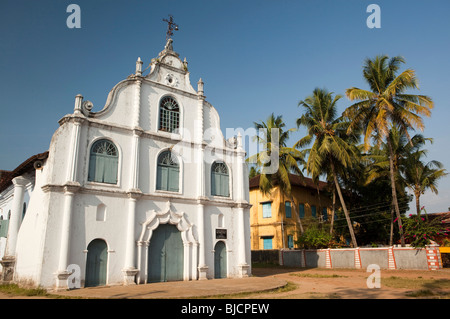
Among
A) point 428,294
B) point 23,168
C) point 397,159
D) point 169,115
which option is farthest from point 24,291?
point 397,159

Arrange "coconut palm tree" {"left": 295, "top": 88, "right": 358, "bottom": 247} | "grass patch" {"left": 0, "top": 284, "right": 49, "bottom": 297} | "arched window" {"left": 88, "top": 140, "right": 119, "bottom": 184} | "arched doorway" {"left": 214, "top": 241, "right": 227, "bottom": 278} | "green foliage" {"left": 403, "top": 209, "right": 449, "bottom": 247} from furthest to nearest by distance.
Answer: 1. "coconut palm tree" {"left": 295, "top": 88, "right": 358, "bottom": 247}
2. "green foliage" {"left": 403, "top": 209, "right": 449, "bottom": 247}
3. "arched doorway" {"left": 214, "top": 241, "right": 227, "bottom": 278}
4. "arched window" {"left": 88, "top": 140, "right": 119, "bottom": 184}
5. "grass patch" {"left": 0, "top": 284, "right": 49, "bottom": 297}

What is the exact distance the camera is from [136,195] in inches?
551

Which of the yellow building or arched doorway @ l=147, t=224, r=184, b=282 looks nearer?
arched doorway @ l=147, t=224, r=184, b=282

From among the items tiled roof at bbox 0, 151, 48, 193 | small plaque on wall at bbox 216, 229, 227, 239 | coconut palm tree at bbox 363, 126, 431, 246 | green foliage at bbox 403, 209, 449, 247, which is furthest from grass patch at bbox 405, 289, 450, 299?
coconut palm tree at bbox 363, 126, 431, 246

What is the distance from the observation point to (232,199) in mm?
17625

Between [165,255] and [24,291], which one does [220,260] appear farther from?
[24,291]

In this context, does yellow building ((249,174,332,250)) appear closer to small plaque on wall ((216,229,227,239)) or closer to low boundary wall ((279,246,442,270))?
low boundary wall ((279,246,442,270))

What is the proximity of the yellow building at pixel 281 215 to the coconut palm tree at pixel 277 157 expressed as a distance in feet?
5.47

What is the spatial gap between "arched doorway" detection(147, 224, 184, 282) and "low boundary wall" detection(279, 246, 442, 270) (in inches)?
496

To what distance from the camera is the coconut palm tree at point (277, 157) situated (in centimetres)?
2748

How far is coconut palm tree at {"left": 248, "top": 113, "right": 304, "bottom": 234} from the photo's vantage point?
27.5m

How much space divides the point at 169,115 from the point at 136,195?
4.57m

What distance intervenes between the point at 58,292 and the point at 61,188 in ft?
12.2

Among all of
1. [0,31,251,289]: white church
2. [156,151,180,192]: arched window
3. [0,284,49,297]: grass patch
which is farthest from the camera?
[156,151,180,192]: arched window
